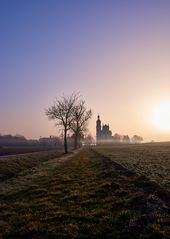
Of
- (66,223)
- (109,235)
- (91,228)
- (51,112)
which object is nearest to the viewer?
(109,235)

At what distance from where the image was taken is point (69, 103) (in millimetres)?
85312

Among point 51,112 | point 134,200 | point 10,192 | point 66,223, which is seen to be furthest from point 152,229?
point 51,112

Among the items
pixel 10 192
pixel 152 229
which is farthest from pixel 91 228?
pixel 10 192

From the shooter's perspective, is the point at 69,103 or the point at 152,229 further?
the point at 69,103

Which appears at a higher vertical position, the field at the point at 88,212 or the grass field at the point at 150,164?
the grass field at the point at 150,164

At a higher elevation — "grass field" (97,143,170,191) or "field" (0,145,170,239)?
"grass field" (97,143,170,191)

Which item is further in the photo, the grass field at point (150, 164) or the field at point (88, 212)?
the grass field at point (150, 164)

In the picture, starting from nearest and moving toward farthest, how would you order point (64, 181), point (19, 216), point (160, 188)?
1. point (19, 216)
2. point (160, 188)
3. point (64, 181)

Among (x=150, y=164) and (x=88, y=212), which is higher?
(x=150, y=164)

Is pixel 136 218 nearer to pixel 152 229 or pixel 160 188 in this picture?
pixel 152 229

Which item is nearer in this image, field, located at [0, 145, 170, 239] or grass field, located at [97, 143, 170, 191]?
field, located at [0, 145, 170, 239]

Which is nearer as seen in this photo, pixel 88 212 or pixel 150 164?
pixel 88 212

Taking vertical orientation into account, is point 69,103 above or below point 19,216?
above

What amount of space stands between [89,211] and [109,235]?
3.44 m
